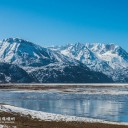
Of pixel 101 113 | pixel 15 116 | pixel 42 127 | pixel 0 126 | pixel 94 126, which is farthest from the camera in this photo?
pixel 101 113

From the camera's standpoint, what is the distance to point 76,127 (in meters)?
43.8

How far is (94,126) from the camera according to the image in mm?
44938

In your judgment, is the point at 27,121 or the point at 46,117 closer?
the point at 27,121

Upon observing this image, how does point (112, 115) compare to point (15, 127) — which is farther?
point (112, 115)

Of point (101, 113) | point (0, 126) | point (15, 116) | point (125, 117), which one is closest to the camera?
point (0, 126)

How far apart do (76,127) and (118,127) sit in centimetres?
576

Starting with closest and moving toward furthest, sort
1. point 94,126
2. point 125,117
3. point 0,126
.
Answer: point 0,126 → point 94,126 → point 125,117

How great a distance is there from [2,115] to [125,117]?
75.0 ft

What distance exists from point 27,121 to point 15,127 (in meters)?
9.08

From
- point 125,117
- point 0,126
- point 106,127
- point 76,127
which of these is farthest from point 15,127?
point 125,117

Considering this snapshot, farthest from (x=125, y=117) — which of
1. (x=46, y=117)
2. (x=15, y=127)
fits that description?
(x=15, y=127)

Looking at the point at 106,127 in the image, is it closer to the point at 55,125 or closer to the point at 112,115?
the point at 55,125

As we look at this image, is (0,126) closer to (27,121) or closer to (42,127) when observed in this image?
(42,127)

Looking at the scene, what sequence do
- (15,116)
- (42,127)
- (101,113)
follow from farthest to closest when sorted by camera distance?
(101,113)
(15,116)
(42,127)
